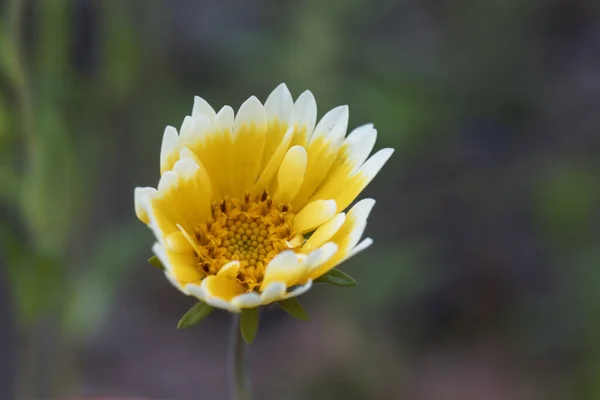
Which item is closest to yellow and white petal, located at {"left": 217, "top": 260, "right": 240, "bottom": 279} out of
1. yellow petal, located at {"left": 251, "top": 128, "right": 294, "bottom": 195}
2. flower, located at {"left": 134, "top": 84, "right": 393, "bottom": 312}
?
flower, located at {"left": 134, "top": 84, "right": 393, "bottom": 312}

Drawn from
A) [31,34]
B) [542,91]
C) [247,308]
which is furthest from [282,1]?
[247,308]

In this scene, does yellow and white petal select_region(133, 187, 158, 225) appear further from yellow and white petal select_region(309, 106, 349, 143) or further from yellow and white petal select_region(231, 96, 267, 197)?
yellow and white petal select_region(309, 106, 349, 143)

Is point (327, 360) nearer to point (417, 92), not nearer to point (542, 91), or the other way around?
point (417, 92)

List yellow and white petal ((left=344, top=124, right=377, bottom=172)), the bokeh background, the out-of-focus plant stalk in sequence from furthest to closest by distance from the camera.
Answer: the bokeh background < the out-of-focus plant stalk < yellow and white petal ((left=344, top=124, right=377, bottom=172))

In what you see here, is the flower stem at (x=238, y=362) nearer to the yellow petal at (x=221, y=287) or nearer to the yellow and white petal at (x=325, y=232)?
the yellow petal at (x=221, y=287)

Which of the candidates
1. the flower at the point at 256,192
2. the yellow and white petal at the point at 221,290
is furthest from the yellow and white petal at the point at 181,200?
the yellow and white petal at the point at 221,290

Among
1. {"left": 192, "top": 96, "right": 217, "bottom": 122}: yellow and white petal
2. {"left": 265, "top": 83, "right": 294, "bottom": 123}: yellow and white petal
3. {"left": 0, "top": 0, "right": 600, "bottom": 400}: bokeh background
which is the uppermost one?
{"left": 265, "top": 83, "right": 294, "bottom": 123}: yellow and white petal
